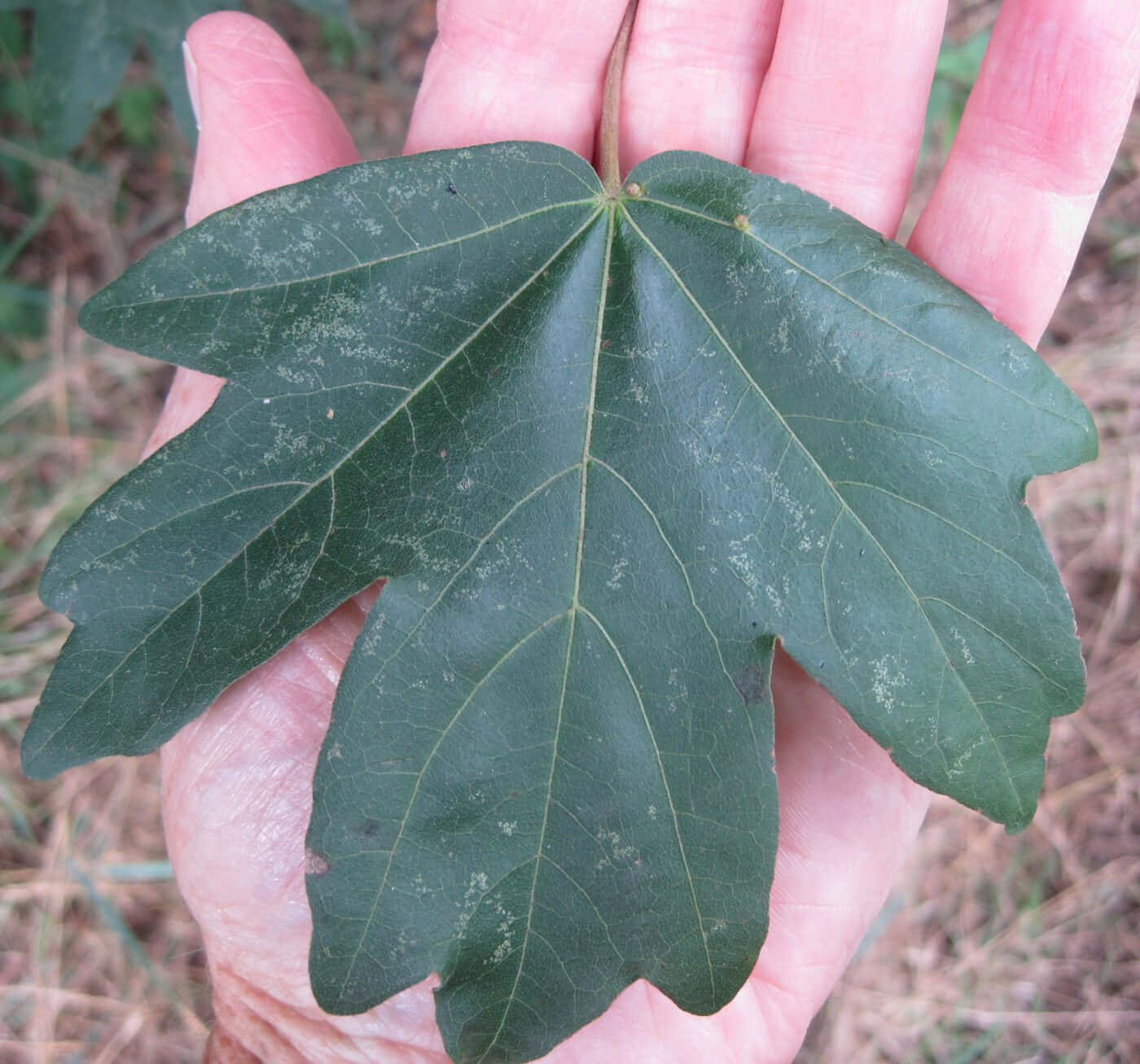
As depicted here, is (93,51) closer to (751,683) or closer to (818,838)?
(751,683)

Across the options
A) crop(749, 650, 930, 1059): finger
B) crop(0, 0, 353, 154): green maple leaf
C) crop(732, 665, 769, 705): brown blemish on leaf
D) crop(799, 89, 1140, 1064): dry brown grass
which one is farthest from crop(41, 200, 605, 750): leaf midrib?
crop(799, 89, 1140, 1064): dry brown grass

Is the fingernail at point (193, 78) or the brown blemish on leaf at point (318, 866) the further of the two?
the fingernail at point (193, 78)

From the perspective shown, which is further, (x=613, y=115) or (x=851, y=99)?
(x=851, y=99)

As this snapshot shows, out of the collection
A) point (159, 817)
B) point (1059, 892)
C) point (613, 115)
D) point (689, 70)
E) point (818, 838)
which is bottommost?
point (159, 817)

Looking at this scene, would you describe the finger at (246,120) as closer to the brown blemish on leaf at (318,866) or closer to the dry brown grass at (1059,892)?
the brown blemish on leaf at (318,866)

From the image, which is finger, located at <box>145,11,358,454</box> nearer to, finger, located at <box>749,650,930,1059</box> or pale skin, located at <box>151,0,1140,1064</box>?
pale skin, located at <box>151,0,1140,1064</box>

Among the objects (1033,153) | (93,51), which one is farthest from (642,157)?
(93,51)

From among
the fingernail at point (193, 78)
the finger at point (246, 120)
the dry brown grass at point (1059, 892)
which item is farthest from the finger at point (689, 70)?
the dry brown grass at point (1059, 892)
